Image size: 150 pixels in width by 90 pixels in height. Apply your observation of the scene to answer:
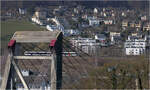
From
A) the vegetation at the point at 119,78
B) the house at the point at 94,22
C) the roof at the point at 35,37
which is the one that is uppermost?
the house at the point at 94,22

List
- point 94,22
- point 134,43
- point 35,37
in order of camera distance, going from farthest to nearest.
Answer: point 94,22 → point 134,43 → point 35,37

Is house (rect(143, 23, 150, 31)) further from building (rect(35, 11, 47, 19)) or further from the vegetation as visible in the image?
the vegetation

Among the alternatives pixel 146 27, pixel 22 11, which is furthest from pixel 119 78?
pixel 22 11

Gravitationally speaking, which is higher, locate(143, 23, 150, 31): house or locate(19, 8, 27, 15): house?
locate(19, 8, 27, 15): house

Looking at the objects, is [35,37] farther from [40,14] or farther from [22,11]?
[40,14]

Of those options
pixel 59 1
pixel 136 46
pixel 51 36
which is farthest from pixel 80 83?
pixel 59 1

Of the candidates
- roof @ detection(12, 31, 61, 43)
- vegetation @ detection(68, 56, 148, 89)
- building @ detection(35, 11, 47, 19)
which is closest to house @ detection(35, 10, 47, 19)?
building @ detection(35, 11, 47, 19)

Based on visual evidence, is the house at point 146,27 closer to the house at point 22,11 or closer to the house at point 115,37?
the house at point 115,37

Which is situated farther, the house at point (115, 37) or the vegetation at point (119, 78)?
the house at point (115, 37)

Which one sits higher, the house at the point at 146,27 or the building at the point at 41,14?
the building at the point at 41,14

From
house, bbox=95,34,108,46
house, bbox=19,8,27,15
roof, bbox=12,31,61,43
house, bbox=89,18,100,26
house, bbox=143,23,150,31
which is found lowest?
house, bbox=95,34,108,46

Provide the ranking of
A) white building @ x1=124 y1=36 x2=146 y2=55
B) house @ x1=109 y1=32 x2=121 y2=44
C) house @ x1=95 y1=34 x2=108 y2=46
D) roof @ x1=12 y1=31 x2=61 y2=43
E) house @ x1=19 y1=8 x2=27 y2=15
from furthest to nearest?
1. house @ x1=19 y1=8 x2=27 y2=15
2. house @ x1=109 y1=32 x2=121 y2=44
3. house @ x1=95 y1=34 x2=108 y2=46
4. white building @ x1=124 y1=36 x2=146 y2=55
5. roof @ x1=12 y1=31 x2=61 y2=43

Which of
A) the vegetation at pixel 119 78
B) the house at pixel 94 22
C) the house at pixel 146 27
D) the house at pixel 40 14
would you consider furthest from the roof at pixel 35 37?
the house at pixel 146 27
